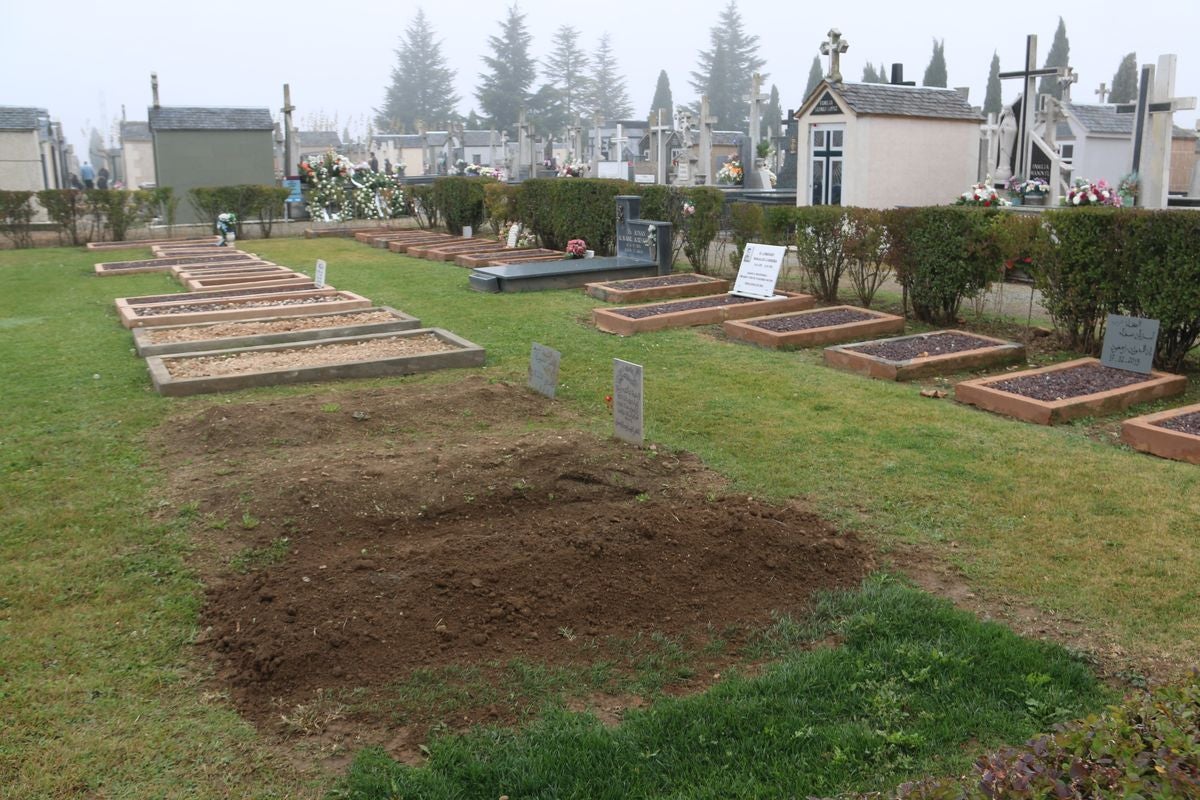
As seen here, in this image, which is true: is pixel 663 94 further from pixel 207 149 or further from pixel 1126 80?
pixel 207 149

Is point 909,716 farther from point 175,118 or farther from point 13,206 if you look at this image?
point 175,118

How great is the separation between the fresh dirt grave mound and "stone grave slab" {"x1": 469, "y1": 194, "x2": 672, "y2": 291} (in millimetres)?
7564

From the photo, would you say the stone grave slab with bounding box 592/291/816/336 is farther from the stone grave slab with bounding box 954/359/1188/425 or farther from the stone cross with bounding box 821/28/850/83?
the stone cross with bounding box 821/28/850/83

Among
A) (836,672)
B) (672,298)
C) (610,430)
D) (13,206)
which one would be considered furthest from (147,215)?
(836,672)

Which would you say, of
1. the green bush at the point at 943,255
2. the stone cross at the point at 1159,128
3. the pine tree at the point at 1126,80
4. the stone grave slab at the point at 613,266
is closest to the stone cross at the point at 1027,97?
the stone cross at the point at 1159,128

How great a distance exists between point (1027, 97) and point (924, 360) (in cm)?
1145

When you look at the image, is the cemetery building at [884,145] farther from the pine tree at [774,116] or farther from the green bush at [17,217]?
the pine tree at [774,116]

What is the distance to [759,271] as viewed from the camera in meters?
12.5

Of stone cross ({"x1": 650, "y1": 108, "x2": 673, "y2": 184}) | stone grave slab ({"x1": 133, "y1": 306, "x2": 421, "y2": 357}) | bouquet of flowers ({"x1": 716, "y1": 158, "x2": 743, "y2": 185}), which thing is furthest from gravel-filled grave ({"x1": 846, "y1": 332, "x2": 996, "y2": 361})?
stone cross ({"x1": 650, "y1": 108, "x2": 673, "y2": 184})

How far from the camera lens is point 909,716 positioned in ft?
11.1

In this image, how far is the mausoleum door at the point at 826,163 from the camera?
695 inches

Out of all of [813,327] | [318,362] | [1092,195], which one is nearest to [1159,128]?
[1092,195]

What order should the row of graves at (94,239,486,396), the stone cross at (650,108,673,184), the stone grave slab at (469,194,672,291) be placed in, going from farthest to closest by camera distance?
the stone cross at (650,108,673,184)
the stone grave slab at (469,194,672,291)
the row of graves at (94,239,486,396)

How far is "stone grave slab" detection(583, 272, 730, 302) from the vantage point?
13031 mm
